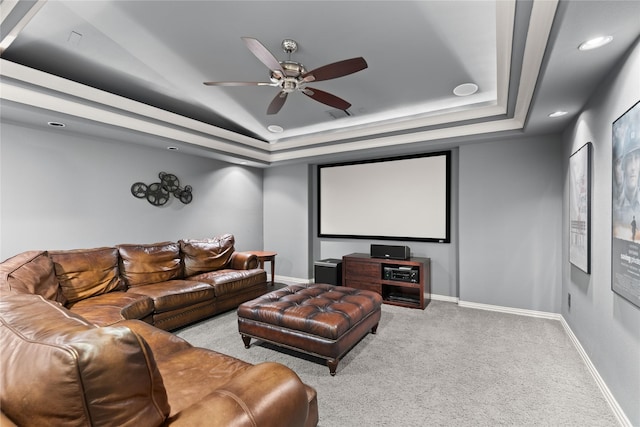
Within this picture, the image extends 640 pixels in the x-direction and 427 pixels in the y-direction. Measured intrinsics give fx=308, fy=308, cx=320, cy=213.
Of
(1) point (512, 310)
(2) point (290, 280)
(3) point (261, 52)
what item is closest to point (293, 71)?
(3) point (261, 52)

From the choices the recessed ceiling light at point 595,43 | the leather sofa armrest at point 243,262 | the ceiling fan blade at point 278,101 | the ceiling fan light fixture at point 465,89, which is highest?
the ceiling fan light fixture at point 465,89

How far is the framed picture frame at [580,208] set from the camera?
8.36 ft

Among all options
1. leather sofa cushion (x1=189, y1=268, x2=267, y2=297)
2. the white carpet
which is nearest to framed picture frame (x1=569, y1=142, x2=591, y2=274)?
the white carpet

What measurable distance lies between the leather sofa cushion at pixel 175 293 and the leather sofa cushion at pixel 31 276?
735 millimetres

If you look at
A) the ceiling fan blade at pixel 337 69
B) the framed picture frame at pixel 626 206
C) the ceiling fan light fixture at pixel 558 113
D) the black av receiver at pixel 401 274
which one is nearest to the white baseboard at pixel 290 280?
the black av receiver at pixel 401 274

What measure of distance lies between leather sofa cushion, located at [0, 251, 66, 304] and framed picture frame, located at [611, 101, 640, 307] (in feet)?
11.8

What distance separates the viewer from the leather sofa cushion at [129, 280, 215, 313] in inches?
126

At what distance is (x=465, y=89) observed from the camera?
3490 millimetres

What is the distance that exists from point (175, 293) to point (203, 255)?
3.17 ft

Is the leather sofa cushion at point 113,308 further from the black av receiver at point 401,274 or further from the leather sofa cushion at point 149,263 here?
the black av receiver at point 401,274

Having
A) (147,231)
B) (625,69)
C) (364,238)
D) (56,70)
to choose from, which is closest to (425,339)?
(364,238)

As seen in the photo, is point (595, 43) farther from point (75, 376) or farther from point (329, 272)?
point (329, 272)

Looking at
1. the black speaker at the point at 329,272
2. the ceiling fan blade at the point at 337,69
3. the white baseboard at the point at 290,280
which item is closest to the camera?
the ceiling fan blade at the point at 337,69

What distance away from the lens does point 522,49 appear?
214 centimetres
